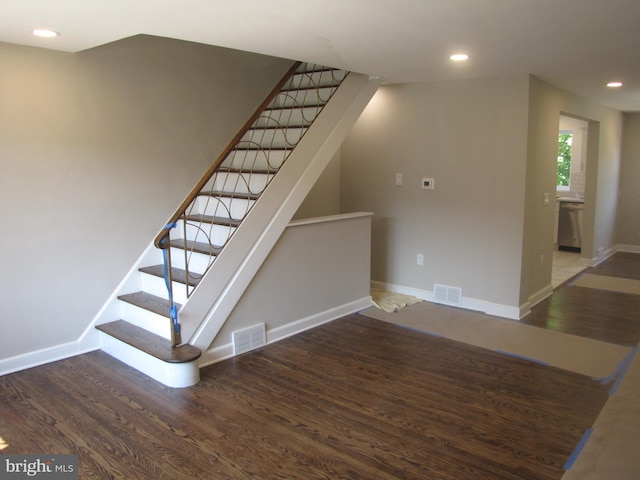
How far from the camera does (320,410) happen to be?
299 centimetres

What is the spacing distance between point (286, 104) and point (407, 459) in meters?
3.50

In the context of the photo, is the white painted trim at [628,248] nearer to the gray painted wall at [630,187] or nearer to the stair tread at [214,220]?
the gray painted wall at [630,187]

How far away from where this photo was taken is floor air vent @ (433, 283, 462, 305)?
200 inches

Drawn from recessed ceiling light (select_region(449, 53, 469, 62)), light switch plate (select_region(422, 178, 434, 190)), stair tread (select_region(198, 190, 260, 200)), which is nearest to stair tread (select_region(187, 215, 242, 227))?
stair tread (select_region(198, 190, 260, 200))

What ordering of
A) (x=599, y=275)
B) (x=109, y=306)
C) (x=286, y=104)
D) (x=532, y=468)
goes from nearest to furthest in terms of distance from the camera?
1. (x=532, y=468)
2. (x=109, y=306)
3. (x=286, y=104)
4. (x=599, y=275)

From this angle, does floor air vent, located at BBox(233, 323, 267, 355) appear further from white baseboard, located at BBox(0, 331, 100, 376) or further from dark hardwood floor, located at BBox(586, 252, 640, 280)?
dark hardwood floor, located at BBox(586, 252, 640, 280)

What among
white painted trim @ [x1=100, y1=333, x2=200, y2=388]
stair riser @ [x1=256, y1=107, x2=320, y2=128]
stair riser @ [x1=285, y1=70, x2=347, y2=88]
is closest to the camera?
white painted trim @ [x1=100, y1=333, x2=200, y2=388]

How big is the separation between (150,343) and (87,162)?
1416 mm

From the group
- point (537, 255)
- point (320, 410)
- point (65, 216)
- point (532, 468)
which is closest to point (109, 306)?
point (65, 216)

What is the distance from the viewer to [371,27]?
9.48 ft

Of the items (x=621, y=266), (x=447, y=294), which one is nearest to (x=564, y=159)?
(x=621, y=266)

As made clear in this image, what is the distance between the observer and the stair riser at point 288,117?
4.56 m

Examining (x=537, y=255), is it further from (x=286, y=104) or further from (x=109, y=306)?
(x=109, y=306)

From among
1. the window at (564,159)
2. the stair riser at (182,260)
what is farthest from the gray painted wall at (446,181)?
the window at (564,159)
